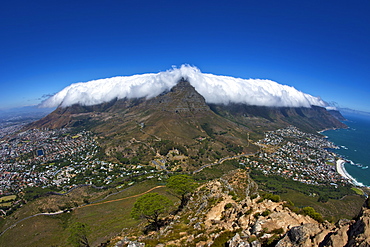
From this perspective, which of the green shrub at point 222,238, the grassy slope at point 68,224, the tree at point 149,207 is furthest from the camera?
the grassy slope at point 68,224

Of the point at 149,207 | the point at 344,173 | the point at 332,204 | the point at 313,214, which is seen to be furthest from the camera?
the point at 344,173

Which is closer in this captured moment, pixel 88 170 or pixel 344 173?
pixel 88 170

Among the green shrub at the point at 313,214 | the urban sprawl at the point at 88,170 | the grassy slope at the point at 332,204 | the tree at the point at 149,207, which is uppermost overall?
the green shrub at the point at 313,214

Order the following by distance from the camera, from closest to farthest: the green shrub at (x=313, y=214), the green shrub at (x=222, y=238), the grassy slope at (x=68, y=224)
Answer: the green shrub at (x=222, y=238)
the green shrub at (x=313, y=214)
the grassy slope at (x=68, y=224)

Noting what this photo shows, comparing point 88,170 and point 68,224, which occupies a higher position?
point 88,170

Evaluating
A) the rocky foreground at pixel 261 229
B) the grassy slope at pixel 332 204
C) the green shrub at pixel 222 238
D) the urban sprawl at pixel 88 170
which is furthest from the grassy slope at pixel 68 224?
the grassy slope at pixel 332 204

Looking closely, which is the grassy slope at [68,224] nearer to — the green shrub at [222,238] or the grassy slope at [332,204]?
the green shrub at [222,238]

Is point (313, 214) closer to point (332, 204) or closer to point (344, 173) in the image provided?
point (332, 204)

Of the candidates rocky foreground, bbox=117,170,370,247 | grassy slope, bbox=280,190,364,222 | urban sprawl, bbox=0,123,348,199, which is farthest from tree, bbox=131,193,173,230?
urban sprawl, bbox=0,123,348,199

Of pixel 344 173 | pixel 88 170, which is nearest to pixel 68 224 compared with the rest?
pixel 88 170

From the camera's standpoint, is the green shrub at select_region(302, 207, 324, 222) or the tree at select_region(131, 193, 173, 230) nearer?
the green shrub at select_region(302, 207, 324, 222)

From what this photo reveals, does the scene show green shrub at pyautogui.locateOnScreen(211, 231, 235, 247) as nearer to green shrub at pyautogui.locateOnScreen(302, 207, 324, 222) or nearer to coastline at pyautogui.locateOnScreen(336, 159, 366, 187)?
green shrub at pyautogui.locateOnScreen(302, 207, 324, 222)

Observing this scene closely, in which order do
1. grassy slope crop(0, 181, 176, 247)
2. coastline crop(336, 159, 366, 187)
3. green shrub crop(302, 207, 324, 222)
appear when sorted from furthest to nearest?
coastline crop(336, 159, 366, 187) < grassy slope crop(0, 181, 176, 247) < green shrub crop(302, 207, 324, 222)
